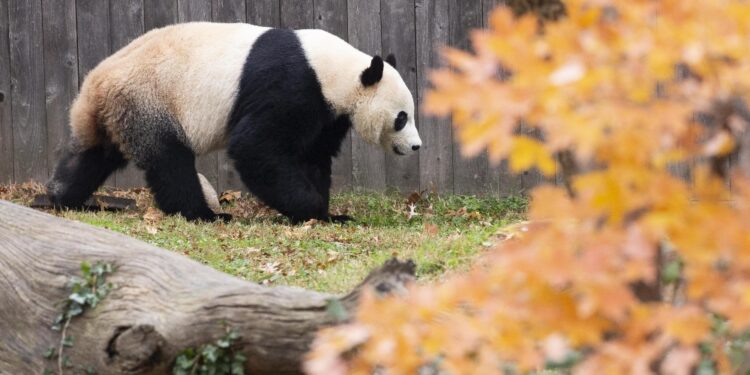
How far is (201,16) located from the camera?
30.9 feet

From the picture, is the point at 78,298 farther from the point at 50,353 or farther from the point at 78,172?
the point at 78,172

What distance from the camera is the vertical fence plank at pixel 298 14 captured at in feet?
30.9

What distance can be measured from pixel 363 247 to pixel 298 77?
1.82m

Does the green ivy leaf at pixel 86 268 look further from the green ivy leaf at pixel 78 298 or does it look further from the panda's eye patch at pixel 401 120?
the panda's eye patch at pixel 401 120

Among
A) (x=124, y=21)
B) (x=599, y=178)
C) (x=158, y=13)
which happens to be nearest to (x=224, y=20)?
(x=158, y=13)

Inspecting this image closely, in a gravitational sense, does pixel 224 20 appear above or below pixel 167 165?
above

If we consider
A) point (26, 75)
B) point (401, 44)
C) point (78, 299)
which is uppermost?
point (401, 44)

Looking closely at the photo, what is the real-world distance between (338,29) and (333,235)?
118 inches

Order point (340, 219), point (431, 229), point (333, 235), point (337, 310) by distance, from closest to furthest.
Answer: point (337, 310), point (431, 229), point (333, 235), point (340, 219)

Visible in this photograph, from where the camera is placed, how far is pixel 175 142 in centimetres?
793

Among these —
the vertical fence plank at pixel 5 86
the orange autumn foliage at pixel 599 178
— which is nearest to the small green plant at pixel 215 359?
the orange autumn foliage at pixel 599 178

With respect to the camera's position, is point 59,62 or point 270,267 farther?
point 59,62

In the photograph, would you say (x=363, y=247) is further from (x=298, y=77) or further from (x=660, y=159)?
(x=660, y=159)

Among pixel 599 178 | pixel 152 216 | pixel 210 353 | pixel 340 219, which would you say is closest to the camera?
pixel 599 178
